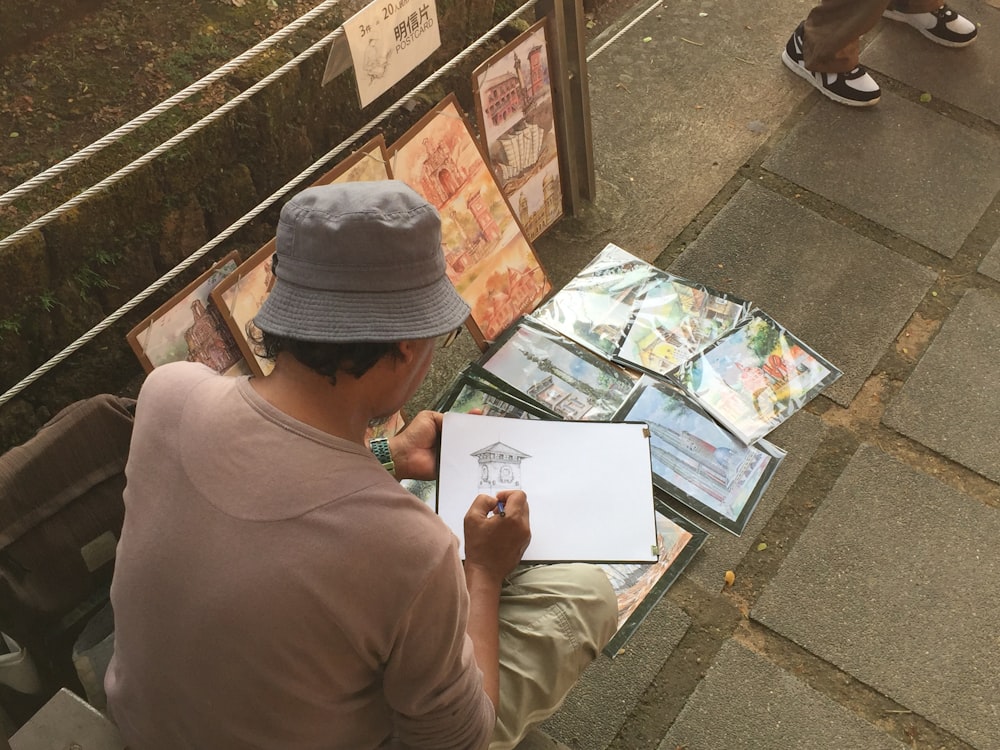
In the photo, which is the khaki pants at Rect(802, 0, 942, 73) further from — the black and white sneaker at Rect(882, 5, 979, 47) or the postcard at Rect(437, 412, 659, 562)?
the postcard at Rect(437, 412, 659, 562)

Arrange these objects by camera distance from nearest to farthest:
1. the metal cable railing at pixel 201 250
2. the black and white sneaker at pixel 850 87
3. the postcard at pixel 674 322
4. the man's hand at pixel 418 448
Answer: the metal cable railing at pixel 201 250
the man's hand at pixel 418 448
the postcard at pixel 674 322
the black and white sneaker at pixel 850 87

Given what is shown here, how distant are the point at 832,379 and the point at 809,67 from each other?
50.3 inches

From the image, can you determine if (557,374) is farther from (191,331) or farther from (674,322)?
(191,331)

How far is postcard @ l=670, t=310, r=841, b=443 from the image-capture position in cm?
243

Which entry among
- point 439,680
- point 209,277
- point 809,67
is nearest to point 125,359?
point 209,277

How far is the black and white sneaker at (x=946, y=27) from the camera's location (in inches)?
132

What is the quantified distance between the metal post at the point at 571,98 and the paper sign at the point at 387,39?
0.45 m

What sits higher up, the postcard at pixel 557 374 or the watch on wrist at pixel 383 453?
the watch on wrist at pixel 383 453

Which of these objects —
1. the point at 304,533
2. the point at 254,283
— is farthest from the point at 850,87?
the point at 304,533

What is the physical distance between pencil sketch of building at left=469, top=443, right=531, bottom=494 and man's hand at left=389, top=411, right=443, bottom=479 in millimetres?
97

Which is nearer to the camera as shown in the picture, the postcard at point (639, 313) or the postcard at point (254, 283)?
the postcard at point (254, 283)

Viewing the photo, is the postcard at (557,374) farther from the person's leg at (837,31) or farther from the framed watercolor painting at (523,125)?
the person's leg at (837,31)

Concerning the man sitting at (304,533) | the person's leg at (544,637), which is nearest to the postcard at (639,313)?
the person's leg at (544,637)

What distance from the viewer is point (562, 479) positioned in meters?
2.11
